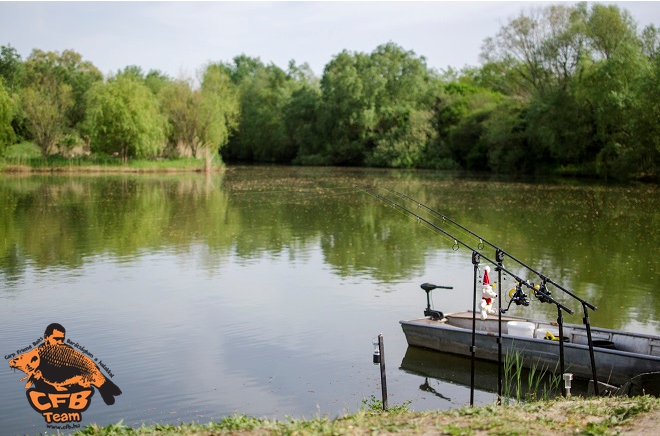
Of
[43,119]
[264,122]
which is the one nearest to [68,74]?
[43,119]

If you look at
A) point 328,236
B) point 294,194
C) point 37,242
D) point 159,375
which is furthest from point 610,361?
point 294,194

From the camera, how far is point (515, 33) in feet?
213

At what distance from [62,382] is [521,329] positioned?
6366 millimetres

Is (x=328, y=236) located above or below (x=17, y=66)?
below

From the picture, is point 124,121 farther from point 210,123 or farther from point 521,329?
point 521,329

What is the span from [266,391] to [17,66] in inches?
2896

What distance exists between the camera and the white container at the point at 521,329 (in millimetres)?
10867

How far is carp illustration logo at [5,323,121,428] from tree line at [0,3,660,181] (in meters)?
44.4

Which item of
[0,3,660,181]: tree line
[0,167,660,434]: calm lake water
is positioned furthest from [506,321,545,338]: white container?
[0,3,660,181]: tree line

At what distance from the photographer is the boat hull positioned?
31.4ft

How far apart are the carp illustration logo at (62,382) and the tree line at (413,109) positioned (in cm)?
4439

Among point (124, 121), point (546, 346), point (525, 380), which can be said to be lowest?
point (525, 380)

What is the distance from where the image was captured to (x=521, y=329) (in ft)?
35.7

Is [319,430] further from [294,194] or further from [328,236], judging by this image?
[294,194]
